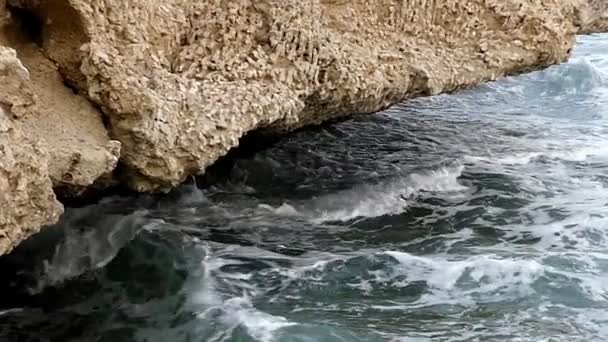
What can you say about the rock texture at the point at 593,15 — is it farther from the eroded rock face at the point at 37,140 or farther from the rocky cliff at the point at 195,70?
the eroded rock face at the point at 37,140

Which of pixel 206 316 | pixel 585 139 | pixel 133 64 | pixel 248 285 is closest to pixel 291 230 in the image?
pixel 248 285

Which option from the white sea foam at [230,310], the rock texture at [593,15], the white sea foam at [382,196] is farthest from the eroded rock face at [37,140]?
the rock texture at [593,15]

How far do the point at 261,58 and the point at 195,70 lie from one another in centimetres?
35

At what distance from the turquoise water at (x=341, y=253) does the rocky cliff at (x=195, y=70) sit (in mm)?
580

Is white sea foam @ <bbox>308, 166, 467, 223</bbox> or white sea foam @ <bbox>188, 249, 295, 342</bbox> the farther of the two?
white sea foam @ <bbox>308, 166, 467, 223</bbox>

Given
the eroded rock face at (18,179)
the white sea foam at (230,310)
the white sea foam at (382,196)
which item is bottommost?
the white sea foam at (230,310)

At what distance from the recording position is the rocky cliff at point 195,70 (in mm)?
3326

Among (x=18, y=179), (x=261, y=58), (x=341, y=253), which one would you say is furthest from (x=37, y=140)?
(x=341, y=253)

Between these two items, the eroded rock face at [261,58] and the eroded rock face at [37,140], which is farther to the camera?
the eroded rock face at [261,58]

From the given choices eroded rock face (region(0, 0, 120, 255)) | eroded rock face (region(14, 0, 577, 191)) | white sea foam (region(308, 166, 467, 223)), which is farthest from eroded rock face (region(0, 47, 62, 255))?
white sea foam (region(308, 166, 467, 223))

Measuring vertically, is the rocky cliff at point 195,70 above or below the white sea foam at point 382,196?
above

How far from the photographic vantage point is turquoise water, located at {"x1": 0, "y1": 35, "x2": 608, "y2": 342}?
154 inches

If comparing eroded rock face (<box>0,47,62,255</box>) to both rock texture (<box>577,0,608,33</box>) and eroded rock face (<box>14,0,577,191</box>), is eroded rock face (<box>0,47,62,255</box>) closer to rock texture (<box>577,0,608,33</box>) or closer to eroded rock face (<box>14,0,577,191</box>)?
eroded rock face (<box>14,0,577,191</box>)

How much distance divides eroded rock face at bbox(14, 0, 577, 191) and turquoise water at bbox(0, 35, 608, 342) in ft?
1.94
